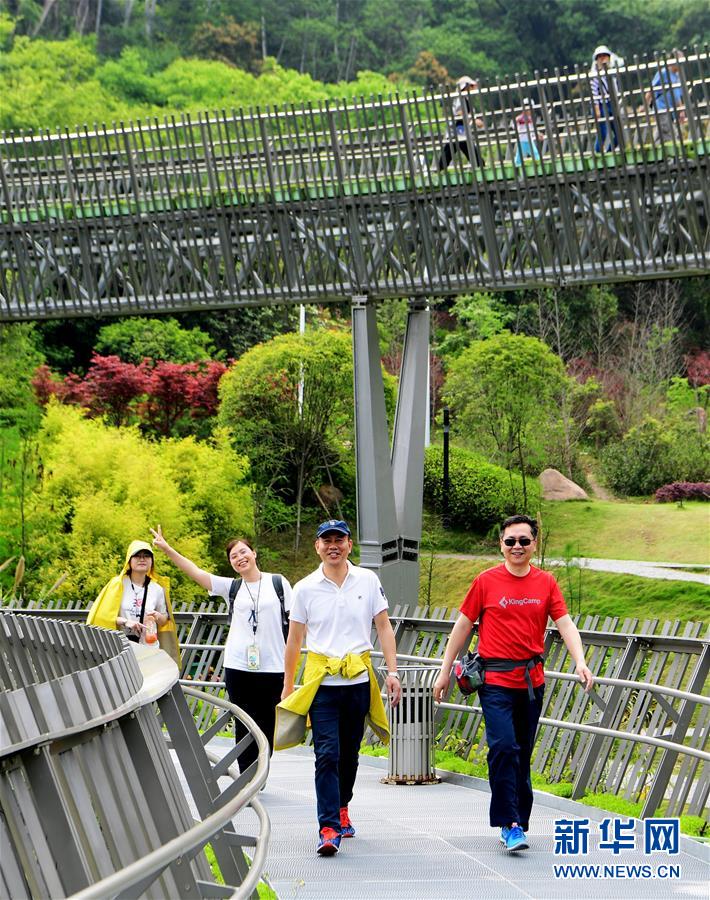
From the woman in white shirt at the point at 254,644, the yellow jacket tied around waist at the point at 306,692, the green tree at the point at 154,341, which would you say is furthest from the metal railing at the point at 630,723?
the green tree at the point at 154,341

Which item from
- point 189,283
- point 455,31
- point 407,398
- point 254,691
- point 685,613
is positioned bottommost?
point 685,613

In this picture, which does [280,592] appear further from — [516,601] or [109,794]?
[109,794]

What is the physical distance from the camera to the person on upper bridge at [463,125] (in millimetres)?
19484

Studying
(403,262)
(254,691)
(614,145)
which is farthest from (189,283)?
(254,691)

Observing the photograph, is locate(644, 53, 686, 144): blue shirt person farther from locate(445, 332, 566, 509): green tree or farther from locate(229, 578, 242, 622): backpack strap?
locate(445, 332, 566, 509): green tree

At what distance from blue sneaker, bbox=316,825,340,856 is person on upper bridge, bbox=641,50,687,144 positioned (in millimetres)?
12800

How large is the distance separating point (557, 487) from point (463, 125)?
20.6m

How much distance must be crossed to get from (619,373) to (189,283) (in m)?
23.7

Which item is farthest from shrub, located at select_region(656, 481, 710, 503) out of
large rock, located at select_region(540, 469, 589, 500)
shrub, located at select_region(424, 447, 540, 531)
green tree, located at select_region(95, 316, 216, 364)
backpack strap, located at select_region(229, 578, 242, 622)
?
backpack strap, located at select_region(229, 578, 242, 622)

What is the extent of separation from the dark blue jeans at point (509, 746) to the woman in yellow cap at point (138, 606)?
11.2 feet

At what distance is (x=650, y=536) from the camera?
124ft

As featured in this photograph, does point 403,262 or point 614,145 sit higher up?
point 614,145

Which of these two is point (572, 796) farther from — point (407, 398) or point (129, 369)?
point (129, 369)

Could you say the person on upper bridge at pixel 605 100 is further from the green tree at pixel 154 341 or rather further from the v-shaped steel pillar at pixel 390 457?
Answer: the green tree at pixel 154 341
